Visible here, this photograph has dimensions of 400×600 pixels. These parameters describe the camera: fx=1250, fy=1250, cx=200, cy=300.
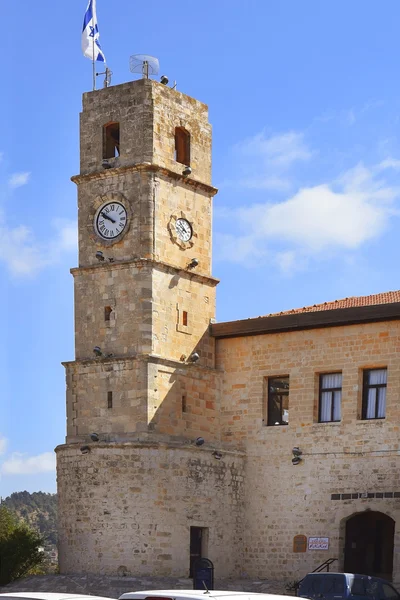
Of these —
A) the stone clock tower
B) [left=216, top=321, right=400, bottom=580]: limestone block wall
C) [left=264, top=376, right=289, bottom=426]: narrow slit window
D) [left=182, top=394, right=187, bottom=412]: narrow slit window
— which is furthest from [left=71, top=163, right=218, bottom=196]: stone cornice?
[left=182, top=394, right=187, bottom=412]: narrow slit window

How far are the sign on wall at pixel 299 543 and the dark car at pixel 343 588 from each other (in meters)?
7.01

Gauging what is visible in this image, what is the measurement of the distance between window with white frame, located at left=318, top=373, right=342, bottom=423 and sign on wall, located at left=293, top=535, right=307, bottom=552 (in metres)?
3.17

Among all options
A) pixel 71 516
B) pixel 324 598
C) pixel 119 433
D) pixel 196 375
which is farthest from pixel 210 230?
pixel 324 598

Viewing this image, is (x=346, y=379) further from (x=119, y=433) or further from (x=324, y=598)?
(x=324, y=598)

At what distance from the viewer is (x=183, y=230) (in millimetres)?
35844

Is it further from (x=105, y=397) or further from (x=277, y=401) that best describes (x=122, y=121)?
(x=277, y=401)

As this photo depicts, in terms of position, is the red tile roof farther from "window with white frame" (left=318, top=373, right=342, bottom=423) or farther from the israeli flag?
the israeli flag

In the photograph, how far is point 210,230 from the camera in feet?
121

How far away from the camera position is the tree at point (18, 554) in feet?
111

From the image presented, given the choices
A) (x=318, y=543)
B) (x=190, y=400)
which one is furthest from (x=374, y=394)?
(x=190, y=400)

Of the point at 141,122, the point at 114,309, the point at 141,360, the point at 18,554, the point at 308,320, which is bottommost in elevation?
the point at 18,554

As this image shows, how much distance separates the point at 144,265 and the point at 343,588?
1179cm

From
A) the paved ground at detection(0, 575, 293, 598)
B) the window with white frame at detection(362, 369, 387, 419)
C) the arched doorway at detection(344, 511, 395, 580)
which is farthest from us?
the arched doorway at detection(344, 511, 395, 580)

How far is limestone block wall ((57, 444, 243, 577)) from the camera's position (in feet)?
106
